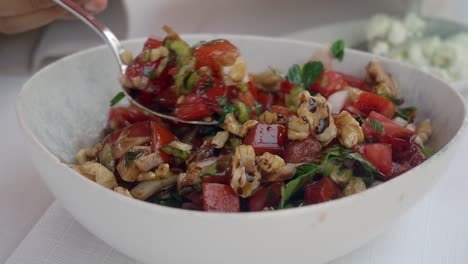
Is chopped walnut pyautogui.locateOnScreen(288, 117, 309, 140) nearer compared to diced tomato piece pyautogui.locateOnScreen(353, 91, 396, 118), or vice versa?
chopped walnut pyautogui.locateOnScreen(288, 117, 309, 140)

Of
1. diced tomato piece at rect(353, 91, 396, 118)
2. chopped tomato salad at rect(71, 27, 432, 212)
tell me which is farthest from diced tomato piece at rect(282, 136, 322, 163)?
diced tomato piece at rect(353, 91, 396, 118)

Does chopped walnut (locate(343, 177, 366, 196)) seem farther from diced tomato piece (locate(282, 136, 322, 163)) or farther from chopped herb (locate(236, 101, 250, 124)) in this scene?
chopped herb (locate(236, 101, 250, 124))

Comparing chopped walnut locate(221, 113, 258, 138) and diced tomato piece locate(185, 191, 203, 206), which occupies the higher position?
chopped walnut locate(221, 113, 258, 138)

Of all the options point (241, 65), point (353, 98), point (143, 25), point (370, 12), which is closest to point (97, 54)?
point (241, 65)

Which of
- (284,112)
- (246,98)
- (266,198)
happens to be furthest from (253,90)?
(266,198)

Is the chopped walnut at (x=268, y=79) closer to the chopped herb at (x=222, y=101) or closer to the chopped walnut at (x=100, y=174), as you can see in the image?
the chopped herb at (x=222, y=101)

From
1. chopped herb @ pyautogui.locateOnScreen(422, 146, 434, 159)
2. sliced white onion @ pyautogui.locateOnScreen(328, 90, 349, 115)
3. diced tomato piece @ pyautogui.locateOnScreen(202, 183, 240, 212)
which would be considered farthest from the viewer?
sliced white onion @ pyautogui.locateOnScreen(328, 90, 349, 115)
